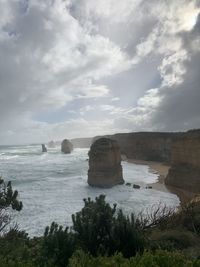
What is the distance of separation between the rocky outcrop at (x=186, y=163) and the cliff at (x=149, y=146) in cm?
2836

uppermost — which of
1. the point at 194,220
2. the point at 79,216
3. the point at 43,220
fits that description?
the point at 79,216

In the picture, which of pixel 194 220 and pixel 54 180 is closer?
pixel 194 220

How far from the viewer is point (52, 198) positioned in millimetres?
29125

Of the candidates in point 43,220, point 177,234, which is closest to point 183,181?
point 43,220

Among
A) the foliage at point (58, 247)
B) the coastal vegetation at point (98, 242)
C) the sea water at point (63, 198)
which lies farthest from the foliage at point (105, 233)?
the sea water at point (63, 198)

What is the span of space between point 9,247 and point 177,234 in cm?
474

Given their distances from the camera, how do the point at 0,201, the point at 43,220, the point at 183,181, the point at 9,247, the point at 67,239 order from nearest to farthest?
the point at 67,239 < the point at 9,247 < the point at 0,201 < the point at 43,220 < the point at 183,181

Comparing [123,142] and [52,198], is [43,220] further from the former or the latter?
[123,142]

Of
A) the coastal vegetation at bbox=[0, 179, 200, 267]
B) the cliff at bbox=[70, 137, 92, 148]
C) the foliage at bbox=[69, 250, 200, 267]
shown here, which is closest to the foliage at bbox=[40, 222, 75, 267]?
the coastal vegetation at bbox=[0, 179, 200, 267]

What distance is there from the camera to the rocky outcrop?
33.2 m

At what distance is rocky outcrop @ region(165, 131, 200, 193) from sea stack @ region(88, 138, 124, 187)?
6.20 m

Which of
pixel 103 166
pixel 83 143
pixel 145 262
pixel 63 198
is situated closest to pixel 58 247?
pixel 145 262

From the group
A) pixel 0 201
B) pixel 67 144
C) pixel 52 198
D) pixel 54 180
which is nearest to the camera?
pixel 0 201

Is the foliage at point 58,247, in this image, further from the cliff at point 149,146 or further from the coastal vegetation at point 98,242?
the cliff at point 149,146
